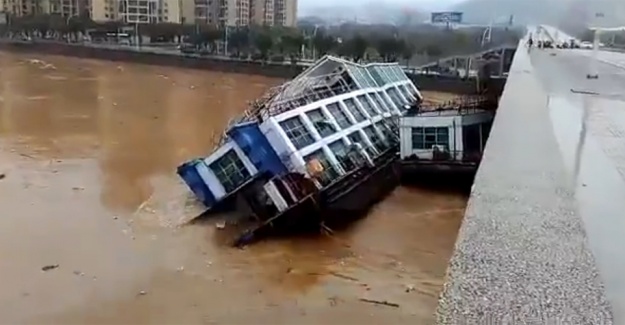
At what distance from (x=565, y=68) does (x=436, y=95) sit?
1082 centimetres

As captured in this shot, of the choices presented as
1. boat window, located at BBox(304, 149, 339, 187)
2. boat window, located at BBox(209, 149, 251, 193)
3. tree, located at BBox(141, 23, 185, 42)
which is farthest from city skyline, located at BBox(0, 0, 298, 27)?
boat window, located at BBox(209, 149, 251, 193)

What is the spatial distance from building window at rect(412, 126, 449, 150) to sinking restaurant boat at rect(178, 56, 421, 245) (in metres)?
0.42

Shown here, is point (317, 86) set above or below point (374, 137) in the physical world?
above

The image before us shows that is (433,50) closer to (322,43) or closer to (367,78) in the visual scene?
→ (367,78)

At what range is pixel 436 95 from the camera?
2036 cm

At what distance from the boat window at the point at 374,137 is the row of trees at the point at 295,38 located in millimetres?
4408

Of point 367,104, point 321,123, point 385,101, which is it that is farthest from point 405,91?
point 321,123

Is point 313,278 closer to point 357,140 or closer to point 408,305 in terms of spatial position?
point 408,305

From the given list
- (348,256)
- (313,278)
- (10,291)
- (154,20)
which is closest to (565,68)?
(348,256)

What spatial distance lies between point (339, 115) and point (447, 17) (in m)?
6.70

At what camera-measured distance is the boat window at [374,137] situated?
10.7 m

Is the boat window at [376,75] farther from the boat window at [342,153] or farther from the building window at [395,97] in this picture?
the boat window at [342,153]

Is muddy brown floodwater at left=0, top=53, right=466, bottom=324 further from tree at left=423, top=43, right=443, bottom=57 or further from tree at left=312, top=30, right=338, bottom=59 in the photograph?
tree at left=312, top=30, right=338, bottom=59

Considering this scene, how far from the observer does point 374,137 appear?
35.6 ft
